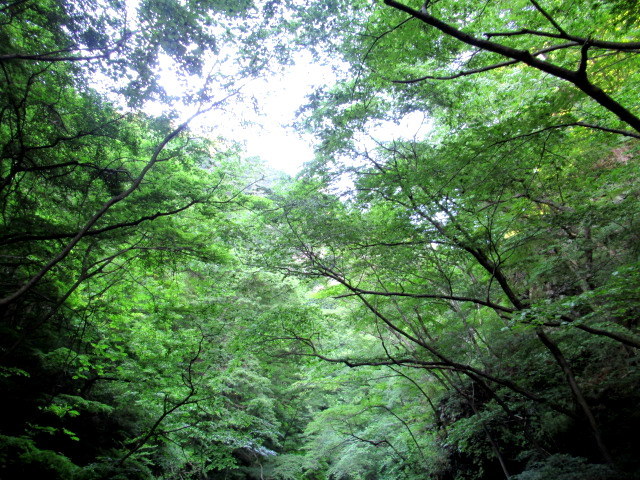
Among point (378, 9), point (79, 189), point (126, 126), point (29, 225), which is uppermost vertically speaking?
point (378, 9)

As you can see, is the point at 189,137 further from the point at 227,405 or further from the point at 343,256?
the point at 227,405

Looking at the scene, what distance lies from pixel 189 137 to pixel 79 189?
1.72 metres

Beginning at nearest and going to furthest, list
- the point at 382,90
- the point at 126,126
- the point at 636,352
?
the point at 126,126 → the point at 382,90 → the point at 636,352

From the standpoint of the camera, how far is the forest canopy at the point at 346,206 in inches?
152

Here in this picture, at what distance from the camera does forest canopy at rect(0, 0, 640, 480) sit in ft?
12.6

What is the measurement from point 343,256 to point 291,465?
885 cm

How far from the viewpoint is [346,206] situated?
5.72 m

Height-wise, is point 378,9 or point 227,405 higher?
point 378,9

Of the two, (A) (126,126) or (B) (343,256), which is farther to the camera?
(B) (343,256)

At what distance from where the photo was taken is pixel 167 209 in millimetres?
5379

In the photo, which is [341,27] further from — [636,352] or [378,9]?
[636,352]

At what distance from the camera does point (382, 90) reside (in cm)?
505

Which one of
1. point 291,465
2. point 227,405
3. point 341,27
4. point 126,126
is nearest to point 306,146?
point 341,27

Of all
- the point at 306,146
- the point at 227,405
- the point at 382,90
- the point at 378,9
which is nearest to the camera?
the point at 378,9
